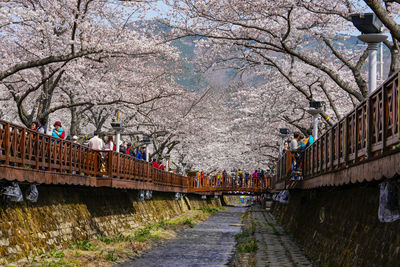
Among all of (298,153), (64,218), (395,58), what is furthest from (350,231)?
(298,153)

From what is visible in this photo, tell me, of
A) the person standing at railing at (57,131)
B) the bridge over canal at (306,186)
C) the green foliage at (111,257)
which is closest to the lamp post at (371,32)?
the bridge over canal at (306,186)

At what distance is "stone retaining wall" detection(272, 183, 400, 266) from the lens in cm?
896

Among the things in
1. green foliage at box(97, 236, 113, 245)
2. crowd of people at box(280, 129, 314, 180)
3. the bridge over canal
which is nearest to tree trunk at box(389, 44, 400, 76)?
the bridge over canal

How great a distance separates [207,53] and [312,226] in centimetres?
1071

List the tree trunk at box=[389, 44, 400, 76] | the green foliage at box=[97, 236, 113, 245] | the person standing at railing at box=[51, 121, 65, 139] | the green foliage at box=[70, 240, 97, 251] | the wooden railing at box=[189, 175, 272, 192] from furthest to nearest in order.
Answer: the wooden railing at box=[189, 175, 272, 192], the green foliage at box=[97, 236, 113, 245], the person standing at railing at box=[51, 121, 65, 139], the green foliage at box=[70, 240, 97, 251], the tree trunk at box=[389, 44, 400, 76]

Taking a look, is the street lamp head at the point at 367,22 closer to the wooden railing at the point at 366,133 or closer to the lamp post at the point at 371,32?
the lamp post at the point at 371,32

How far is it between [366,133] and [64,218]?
10756 mm

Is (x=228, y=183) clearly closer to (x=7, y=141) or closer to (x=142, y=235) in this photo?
(x=142, y=235)

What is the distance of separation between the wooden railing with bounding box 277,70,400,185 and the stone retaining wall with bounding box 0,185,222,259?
297 inches

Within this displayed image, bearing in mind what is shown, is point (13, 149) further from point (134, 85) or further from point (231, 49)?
point (134, 85)

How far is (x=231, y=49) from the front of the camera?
25344mm

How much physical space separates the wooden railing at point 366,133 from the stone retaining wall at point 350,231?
70cm

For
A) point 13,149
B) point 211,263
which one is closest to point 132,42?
point 211,263

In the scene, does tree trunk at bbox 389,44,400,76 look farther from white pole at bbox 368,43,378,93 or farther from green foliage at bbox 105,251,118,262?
green foliage at bbox 105,251,118,262
